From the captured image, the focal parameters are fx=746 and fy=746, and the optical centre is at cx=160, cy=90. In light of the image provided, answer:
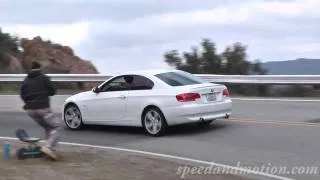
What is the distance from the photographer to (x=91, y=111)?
1738 cm

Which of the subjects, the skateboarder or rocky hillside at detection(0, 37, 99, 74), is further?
rocky hillside at detection(0, 37, 99, 74)

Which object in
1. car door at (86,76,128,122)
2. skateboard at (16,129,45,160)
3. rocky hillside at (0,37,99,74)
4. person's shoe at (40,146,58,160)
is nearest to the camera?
person's shoe at (40,146,58,160)

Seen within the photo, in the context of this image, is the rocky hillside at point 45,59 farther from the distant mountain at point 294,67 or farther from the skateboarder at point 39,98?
the skateboarder at point 39,98

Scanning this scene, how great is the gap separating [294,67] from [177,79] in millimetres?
15996

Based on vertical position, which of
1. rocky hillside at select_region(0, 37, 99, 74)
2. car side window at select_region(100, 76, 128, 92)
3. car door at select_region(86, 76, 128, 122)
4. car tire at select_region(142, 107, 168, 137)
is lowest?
car tire at select_region(142, 107, 168, 137)

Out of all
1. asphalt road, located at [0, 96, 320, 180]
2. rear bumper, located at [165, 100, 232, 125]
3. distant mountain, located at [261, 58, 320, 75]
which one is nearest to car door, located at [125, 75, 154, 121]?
asphalt road, located at [0, 96, 320, 180]

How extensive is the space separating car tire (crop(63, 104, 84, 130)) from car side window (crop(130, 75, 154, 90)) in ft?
5.92

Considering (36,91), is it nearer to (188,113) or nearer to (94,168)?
(94,168)

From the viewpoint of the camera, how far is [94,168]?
39.0 feet

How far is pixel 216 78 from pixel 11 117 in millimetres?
7911

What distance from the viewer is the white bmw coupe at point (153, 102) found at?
51.5 feet

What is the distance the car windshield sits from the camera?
16.2 meters

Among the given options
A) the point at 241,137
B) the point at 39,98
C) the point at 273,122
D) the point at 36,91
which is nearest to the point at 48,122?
the point at 39,98

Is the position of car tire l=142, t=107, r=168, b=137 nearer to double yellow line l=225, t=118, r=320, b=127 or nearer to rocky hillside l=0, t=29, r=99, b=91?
double yellow line l=225, t=118, r=320, b=127
